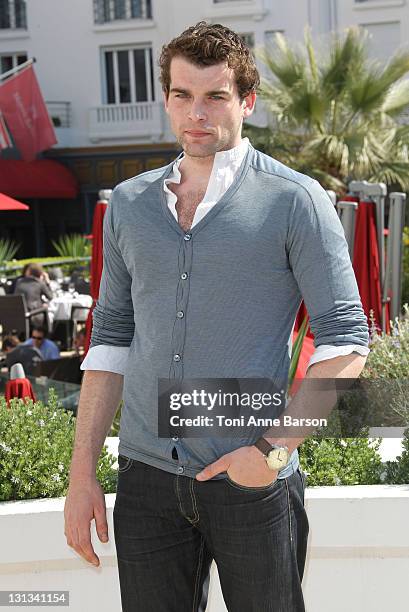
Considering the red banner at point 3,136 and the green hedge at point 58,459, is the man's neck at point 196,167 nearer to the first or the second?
the green hedge at point 58,459

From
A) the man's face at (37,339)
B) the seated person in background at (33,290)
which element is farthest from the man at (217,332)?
the seated person in background at (33,290)

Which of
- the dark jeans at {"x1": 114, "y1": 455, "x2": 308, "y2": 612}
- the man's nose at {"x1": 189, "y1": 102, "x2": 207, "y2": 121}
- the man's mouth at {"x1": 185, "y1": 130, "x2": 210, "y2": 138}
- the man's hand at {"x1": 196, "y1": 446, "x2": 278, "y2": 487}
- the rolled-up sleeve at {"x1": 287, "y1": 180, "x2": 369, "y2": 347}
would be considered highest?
the man's nose at {"x1": 189, "y1": 102, "x2": 207, "y2": 121}

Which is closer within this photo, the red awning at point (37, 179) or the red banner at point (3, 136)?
the red banner at point (3, 136)

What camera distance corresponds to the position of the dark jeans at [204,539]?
171cm

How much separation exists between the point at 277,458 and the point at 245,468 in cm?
6

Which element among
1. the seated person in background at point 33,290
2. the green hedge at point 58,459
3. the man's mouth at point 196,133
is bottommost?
the seated person in background at point 33,290

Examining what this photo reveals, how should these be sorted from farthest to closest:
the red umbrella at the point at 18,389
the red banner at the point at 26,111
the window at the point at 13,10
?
the window at the point at 13,10, the red banner at the point at 26,111, the red umbrella at the point at 18,389

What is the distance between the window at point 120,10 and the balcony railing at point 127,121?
2.51m

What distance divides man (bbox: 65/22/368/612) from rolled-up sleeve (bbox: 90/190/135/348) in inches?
2.5

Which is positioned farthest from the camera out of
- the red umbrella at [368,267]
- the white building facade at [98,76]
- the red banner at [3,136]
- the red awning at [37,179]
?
the white building facade at [98,76]

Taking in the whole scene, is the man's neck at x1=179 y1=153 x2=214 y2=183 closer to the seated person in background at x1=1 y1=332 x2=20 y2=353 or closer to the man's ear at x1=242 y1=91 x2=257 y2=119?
the man's ear at x1=242 y1=91 x2=257 y2=119

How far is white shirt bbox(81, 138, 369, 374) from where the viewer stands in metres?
1.68

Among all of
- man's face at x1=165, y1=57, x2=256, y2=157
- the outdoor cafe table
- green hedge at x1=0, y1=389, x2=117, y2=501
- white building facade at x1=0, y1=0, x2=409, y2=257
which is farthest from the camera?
white building facade at x1=0, y1=0, x2=409, y2=257

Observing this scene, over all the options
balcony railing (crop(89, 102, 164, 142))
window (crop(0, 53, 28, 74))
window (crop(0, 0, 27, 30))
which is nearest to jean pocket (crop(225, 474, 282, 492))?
balcony railing (crop(89, 102, 164, 142))
